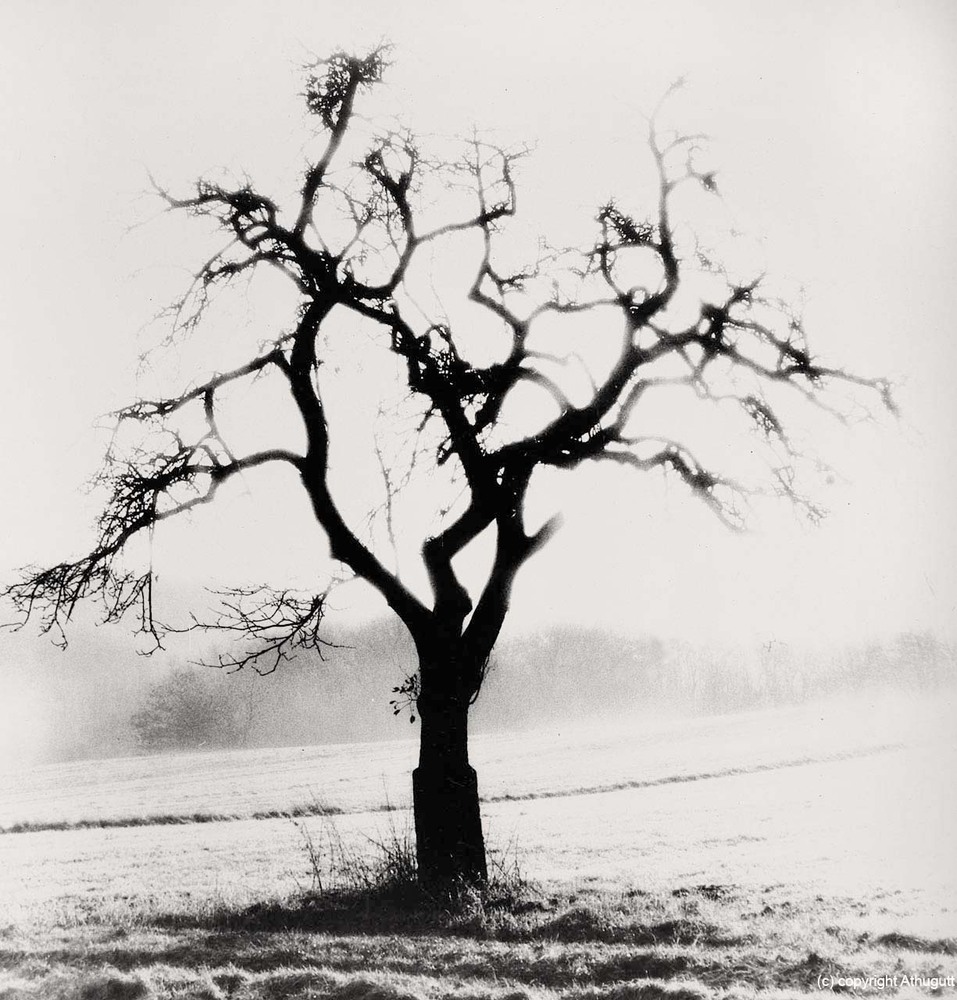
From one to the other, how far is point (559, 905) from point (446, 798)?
1.79 metres

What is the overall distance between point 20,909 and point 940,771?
1155 cm

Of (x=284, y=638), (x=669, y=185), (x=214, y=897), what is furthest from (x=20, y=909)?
(x=669, y=185)

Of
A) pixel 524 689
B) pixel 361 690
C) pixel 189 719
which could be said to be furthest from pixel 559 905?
pixel 189 719

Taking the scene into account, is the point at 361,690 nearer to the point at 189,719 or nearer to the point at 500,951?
the point at 189,719

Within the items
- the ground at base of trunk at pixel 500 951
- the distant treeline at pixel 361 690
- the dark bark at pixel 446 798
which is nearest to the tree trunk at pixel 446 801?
the dark bark at pixel 446 798

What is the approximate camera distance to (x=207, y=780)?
128 ft

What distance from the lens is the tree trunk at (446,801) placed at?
10789 mm

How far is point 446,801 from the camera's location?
36.1 feet

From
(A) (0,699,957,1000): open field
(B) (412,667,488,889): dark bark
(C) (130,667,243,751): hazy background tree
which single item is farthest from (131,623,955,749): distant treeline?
(B) (412,667,488,889): dark bark

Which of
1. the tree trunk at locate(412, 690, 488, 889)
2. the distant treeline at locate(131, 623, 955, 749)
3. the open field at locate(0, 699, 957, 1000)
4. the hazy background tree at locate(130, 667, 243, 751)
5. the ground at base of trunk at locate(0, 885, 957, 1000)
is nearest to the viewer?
the ground at base of trunk at locate(0, 885, 957, 1000)

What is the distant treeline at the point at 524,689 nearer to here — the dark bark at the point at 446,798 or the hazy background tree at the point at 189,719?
the hazy background tree at the point at 189,719

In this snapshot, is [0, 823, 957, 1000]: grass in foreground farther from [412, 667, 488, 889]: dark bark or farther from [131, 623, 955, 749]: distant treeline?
[131, 623, 955, 749]: distant treeline

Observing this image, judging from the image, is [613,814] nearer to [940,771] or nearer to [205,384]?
[940,771]

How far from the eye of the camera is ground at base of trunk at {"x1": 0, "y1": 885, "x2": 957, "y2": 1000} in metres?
Answer: 7.54
